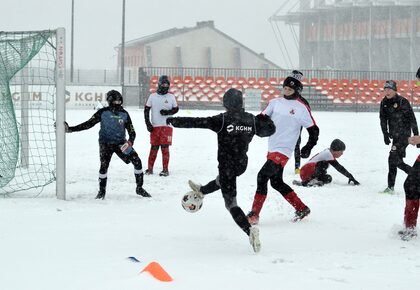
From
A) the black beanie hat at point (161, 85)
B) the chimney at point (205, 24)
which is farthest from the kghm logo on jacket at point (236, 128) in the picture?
the chimney at point (205, 24)

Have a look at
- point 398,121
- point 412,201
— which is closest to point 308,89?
point 398,121

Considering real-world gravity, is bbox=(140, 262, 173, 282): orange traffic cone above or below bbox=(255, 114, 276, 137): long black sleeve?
below

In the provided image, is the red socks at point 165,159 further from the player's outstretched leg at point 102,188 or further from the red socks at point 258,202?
the red socks at point 258,202

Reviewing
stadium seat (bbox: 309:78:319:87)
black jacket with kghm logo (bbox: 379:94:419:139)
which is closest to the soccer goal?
black jacket with kghm logo (bbox: 379:94:419:139)

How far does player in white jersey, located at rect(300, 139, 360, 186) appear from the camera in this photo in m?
10.8

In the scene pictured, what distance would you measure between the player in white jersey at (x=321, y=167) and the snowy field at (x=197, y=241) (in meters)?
0.23

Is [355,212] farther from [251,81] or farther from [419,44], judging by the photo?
[419,44]

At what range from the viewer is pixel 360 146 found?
687 inches

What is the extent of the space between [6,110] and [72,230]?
140 inches

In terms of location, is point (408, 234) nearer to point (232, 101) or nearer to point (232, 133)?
point (232, 133)

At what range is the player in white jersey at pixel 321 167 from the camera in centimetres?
1075

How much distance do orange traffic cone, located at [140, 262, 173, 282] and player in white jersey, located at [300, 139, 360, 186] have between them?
18.9 ft

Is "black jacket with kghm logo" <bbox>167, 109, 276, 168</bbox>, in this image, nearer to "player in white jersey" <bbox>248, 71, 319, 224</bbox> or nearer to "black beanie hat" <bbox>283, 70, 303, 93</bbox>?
"player in white jersey" <bbox>248, 71, 319, 224</bbox>

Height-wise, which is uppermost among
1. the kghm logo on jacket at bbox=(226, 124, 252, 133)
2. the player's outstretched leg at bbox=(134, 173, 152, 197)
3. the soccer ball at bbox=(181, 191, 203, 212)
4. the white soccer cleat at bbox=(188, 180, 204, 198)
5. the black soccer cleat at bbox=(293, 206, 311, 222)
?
the kghm logo on jacket at bbox=(226, 124, 252, 133)
